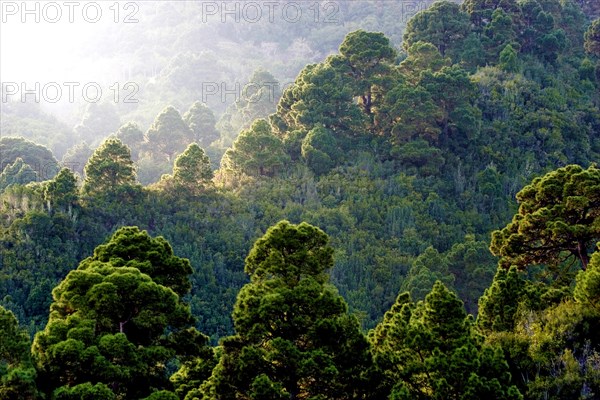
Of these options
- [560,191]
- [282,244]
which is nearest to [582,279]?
[560,191]

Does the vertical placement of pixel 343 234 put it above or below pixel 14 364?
above

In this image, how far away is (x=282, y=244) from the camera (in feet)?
52.9

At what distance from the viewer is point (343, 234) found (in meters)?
33.8

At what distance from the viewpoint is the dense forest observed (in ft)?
48.6

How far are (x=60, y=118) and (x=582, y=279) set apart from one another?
8402 cm

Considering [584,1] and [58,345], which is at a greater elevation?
[584,1]

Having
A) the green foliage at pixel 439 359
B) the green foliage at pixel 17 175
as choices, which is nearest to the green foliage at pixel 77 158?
the green foliage at pixel 17 175

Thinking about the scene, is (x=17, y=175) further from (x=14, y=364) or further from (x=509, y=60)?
(x=509, y=60)

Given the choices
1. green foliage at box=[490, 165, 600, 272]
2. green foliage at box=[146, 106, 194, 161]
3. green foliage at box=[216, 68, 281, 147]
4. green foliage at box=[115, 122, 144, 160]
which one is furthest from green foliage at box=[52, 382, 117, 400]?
green foliage at box=[115, 122, 144, 160]

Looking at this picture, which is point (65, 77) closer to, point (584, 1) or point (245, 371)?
point (584, 1)
